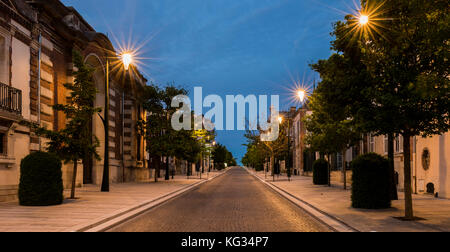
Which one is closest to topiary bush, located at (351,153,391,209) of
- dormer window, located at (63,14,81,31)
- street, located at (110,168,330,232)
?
street, located at (110,168,330,232)

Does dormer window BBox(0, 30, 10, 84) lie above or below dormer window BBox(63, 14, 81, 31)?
below

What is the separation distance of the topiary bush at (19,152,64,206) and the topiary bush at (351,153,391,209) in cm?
1120

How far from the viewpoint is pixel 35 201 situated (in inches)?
576

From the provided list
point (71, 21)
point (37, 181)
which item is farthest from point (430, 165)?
point (71, 21)

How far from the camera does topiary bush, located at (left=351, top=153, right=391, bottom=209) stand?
543 inches

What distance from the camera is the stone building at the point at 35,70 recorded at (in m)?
16.8

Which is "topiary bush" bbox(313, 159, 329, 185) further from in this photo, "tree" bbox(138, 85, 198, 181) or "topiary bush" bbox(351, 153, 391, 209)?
"topiary bush" bbox(351, 153, 391, 209)

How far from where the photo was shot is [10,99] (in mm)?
16734

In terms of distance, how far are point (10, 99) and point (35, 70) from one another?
3.13m

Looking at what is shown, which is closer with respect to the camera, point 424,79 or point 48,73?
point 424,79

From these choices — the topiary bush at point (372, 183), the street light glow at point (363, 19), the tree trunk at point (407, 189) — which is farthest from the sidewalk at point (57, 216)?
the street light glow at point (363, 19)
